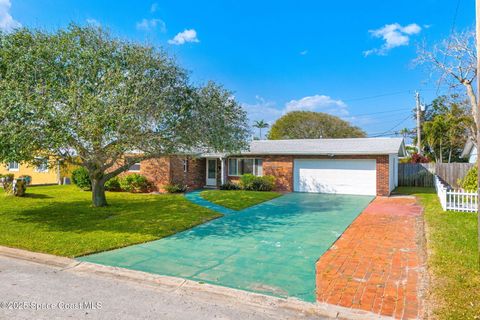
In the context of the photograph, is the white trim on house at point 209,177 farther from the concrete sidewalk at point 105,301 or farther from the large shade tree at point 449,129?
the large shade tree at point 449,129

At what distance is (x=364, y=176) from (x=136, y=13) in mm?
13521

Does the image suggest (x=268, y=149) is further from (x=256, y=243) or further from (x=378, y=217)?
(x=256, y=243)

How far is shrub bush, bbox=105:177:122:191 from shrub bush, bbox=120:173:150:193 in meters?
0.31

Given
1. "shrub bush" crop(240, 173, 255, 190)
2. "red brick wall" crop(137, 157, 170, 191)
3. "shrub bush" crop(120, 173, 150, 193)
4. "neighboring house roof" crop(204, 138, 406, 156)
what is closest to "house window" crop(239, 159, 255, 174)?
"neighboring house roof" crop(204, 138, 406, 156)

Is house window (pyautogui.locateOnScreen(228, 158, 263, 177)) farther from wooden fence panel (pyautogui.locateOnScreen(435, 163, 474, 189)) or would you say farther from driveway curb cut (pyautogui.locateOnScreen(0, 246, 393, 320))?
driveway curb cut (pyautogui.locateOnScreen(0, 246, 393, 320))

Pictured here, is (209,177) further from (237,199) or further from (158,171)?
(237,199)

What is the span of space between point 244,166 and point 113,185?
319 inches

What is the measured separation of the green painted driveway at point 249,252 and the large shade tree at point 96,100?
324 cm

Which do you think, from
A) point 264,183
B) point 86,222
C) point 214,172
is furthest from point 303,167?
point 86,222

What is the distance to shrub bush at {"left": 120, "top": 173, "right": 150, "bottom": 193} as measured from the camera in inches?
748

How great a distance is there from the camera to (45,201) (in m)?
14.3

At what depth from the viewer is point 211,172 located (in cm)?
2183

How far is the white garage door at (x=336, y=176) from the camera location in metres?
17.4

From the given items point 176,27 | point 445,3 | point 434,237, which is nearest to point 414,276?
point 434,237
